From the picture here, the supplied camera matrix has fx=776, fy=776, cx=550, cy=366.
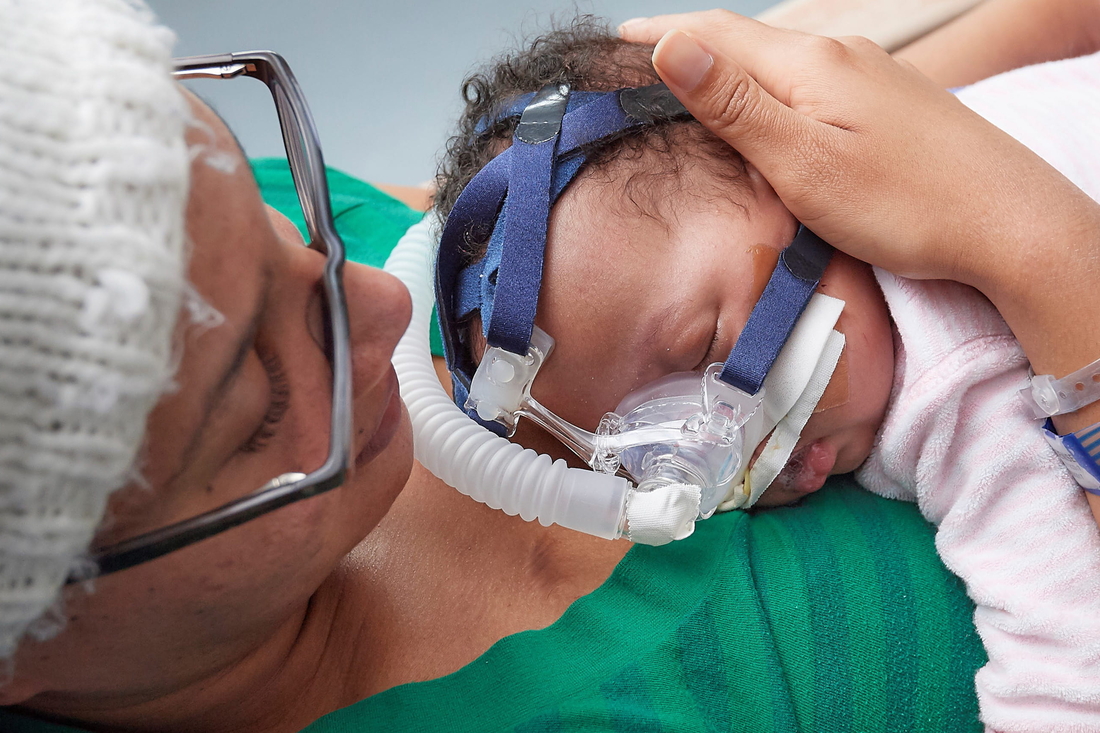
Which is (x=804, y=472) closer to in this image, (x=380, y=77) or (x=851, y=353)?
(x=851, y=353)

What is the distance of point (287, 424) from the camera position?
0.75m

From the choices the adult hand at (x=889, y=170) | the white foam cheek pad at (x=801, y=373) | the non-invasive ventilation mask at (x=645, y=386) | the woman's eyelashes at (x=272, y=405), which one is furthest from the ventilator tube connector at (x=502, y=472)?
the adult hand at (x=889, y=170)

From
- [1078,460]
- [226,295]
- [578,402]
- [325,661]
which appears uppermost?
[226,295]

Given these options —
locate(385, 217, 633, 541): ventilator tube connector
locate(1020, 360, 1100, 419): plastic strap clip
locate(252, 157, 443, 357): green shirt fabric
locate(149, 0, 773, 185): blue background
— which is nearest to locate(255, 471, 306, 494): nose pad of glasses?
locate(385, 217, 633, 541): ventilator tube connector

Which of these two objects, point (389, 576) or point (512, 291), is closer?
point (512, 291)

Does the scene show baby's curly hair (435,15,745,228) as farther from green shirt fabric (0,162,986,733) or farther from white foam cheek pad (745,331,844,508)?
green shirt fabric (0,162,986,733)

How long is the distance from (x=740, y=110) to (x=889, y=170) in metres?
0.21

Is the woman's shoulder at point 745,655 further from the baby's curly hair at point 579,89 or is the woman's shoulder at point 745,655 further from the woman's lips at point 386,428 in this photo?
the baby's curly hair at point 579,89

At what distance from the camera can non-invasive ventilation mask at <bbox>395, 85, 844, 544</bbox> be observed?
1095 millimetres

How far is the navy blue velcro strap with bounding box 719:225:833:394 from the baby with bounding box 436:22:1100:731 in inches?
0.9

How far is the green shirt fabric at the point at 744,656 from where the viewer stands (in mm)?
1005

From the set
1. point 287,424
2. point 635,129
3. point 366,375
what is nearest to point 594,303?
point 635,129

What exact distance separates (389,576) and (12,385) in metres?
0.78

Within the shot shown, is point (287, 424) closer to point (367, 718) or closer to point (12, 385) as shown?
point (12, 385)
